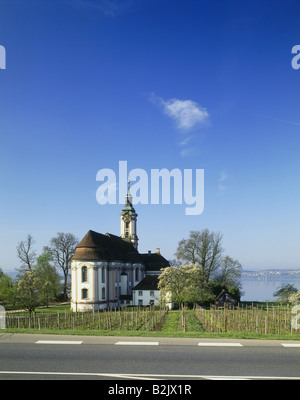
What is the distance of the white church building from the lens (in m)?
54.7

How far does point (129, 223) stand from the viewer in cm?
7706

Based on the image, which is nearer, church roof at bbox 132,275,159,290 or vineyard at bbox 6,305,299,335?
vineyard at bbox 6,305,299,335

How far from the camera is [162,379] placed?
8820mm

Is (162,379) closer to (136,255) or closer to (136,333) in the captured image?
(136,333)

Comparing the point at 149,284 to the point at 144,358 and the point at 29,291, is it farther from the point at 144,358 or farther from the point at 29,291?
the point at 144,358

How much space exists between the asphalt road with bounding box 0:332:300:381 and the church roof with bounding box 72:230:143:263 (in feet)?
138

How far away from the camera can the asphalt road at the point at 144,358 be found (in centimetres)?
921

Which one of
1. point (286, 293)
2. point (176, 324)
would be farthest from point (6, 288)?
point (286, 293)

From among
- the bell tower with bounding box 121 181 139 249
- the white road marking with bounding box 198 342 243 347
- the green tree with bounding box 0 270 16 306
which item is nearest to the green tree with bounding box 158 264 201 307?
the green tree with bounding box 0 270 16 306

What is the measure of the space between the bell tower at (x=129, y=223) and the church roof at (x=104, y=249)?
434 centimetres

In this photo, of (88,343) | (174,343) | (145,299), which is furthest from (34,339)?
(145,299)

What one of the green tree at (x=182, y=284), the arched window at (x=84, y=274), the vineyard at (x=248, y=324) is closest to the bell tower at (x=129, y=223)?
the arched window at (x=84, y=274)

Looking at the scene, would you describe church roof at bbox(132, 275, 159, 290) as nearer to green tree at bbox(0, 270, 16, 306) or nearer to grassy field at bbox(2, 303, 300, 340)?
green tree at bbox(0, 270, 16, 306)

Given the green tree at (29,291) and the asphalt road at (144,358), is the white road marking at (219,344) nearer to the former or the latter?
the asphalt road at (144,358)
